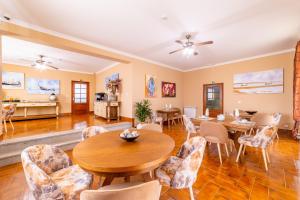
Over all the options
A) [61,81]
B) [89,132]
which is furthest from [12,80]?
[89,132]

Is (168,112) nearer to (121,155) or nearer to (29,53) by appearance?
(121,155)

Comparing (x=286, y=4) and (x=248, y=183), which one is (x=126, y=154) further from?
(x=286, y=4)

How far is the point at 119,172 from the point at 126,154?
0.21 metres

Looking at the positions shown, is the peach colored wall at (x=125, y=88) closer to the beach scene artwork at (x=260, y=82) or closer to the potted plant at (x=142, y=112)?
the potted plant at (x=142, y=112)

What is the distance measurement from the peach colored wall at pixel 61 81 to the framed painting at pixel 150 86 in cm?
407

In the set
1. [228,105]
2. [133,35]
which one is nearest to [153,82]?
[133,35]

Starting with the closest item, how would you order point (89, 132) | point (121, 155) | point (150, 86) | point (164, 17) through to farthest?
point (121, 155)
point (89, 132)
point (164, 17)
point (150, 86)

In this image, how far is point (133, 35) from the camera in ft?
11.1

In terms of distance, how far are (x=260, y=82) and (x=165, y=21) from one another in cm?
435

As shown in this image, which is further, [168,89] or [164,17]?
[168,89]

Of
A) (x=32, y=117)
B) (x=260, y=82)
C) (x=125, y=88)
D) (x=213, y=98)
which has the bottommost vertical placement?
(x=32, y=117)

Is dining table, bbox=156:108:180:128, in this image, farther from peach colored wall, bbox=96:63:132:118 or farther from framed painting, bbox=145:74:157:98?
peach colored wall, bbox=96:63:132:118

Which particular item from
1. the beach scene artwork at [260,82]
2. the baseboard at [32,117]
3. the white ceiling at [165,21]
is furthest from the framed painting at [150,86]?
the baseboard at [32,117]

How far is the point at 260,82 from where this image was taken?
4.83m
